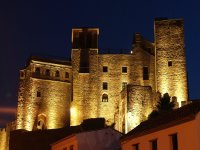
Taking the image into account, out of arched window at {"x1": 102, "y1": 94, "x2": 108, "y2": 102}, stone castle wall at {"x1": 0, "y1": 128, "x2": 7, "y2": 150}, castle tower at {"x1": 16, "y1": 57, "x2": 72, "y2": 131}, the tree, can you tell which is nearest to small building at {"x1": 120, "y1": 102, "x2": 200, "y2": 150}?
the tree

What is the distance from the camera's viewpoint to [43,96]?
63.1 meters

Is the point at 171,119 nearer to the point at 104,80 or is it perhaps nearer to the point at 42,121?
the point at 104,80

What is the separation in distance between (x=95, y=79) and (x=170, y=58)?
10.6 m

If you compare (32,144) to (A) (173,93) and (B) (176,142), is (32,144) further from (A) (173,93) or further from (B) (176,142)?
(B) (176,142)

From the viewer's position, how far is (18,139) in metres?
47.8

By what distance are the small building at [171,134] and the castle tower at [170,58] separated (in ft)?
108

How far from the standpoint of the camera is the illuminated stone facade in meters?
60.9

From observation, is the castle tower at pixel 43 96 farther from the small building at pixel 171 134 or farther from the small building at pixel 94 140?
the small building at pixel 171 134

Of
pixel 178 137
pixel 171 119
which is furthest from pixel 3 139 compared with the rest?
pixel 178 137

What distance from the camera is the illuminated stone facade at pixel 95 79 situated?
6094cm

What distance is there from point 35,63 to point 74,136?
116 ft

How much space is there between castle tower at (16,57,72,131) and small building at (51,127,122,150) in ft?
102

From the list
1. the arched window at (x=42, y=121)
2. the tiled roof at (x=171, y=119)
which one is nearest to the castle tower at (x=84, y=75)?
the arched window at (x=42, y=121)

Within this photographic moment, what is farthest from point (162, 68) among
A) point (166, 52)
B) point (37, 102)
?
point (37, 102)
